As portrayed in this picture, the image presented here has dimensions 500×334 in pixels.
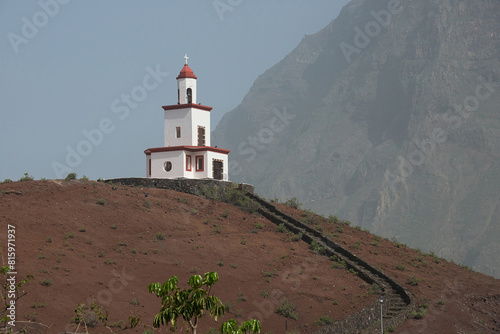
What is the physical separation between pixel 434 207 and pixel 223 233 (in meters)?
156

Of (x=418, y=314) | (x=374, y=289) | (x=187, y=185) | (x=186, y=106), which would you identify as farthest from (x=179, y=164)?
(x=418, y=314)

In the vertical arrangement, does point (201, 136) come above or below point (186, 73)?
below

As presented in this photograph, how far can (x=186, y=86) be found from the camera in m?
57.5

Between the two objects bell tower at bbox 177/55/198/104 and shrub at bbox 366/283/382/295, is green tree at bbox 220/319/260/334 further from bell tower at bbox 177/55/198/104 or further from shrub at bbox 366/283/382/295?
bell tower at bbox 177/55/198/104

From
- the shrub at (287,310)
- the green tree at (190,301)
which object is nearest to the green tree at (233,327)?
the green tree at (190,301)

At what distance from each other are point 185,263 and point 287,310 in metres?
6.12

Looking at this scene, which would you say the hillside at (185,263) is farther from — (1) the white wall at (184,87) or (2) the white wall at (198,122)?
(1) the white wall at (184,87)

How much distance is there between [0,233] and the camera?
39969 mm

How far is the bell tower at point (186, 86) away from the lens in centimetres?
5731

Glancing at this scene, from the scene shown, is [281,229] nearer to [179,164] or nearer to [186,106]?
[179,164]

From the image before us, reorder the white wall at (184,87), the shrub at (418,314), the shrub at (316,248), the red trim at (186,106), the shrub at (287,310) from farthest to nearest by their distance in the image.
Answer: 1. the white wall at (184,87)
2. the red trim at (186,106)
3. the shrub at (316,248)
4. the shrub at (418,314)
5. the shrub at (287,310)

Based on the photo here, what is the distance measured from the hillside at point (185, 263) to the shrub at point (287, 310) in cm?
36

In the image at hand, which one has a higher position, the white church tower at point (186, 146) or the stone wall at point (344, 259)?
the white church tower at point (186, 146)

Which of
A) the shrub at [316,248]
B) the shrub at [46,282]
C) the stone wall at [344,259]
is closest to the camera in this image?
the shrub at [46,282]
